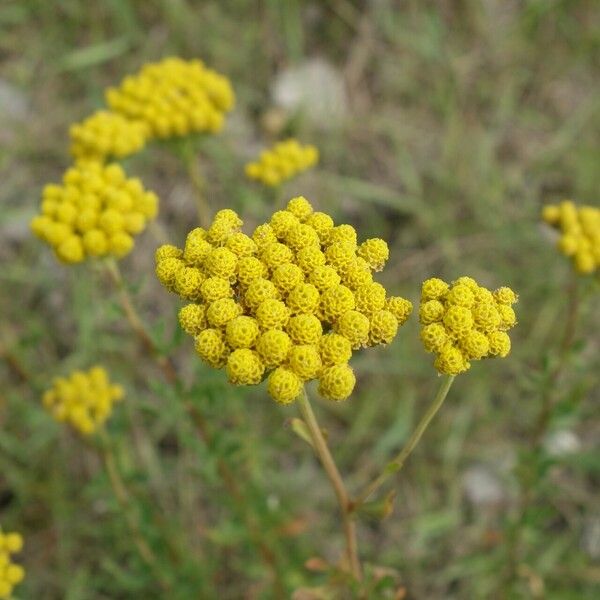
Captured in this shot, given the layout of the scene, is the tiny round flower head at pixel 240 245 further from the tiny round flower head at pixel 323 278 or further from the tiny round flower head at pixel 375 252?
the tiny round flower head at pixel 375 252

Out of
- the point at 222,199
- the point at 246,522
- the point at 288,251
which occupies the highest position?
the point at 288,251

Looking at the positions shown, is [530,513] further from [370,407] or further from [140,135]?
[140,135]

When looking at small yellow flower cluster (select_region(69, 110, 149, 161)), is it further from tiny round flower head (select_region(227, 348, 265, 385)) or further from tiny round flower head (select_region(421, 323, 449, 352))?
tiny round flower head (select_region(421, 323, 449, 352))

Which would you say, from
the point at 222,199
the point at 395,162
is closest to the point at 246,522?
the point at 222,199

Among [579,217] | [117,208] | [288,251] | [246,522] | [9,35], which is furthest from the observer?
[9,35]

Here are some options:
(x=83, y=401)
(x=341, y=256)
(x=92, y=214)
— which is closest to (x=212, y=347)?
(x=341, y=256)

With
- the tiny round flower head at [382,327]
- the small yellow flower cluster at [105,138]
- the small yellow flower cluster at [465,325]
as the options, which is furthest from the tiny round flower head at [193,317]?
the small yellow flower cluster at [105,138]

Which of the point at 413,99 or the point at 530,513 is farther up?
the point at 413,99
